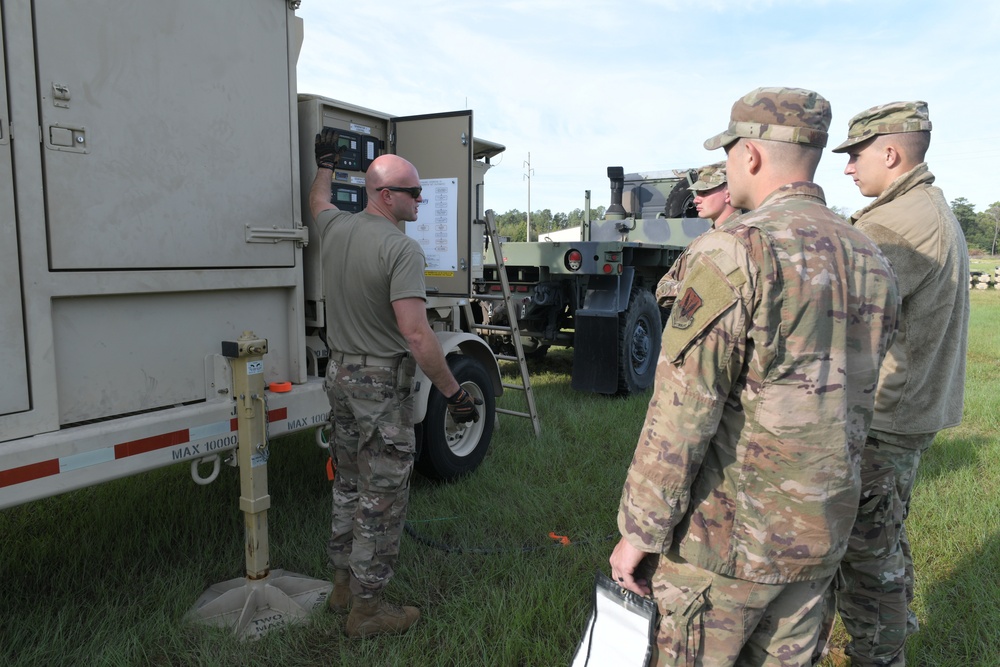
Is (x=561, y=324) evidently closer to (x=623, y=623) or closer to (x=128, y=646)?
(x=128, y=646)

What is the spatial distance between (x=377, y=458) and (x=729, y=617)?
1601 millimetres

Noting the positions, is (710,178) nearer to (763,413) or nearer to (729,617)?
(763,413)

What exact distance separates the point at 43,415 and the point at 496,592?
71.8 inches

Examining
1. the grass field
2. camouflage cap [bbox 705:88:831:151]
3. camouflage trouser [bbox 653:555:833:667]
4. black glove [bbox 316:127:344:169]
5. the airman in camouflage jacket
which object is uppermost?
black glove [bbox 316:127:344:169]

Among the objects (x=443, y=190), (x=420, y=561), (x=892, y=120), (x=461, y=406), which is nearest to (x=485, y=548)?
(x=420, y=561)

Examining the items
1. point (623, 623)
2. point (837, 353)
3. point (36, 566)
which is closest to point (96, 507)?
point (36, 566)

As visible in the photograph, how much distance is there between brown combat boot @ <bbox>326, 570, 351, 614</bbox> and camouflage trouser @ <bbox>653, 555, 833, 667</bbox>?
167cm

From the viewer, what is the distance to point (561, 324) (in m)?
7.48

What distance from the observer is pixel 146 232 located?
2535 millimetres

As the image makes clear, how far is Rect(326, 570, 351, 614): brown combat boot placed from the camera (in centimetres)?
287

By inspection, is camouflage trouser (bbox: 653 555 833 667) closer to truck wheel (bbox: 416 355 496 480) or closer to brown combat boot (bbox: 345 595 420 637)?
brown combat boot (bbox: 345 595 420 637)

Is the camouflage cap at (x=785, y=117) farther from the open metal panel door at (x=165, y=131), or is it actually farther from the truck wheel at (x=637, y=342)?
the truck wheel at (x=637, y=342)

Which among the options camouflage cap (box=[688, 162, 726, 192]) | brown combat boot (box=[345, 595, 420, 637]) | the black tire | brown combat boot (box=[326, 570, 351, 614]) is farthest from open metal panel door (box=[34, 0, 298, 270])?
the black tire

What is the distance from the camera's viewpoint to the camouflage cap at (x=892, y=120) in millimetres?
2285
